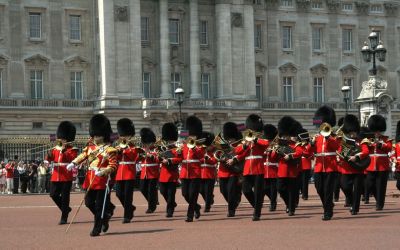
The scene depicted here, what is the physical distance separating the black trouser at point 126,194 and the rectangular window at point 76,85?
119 ft

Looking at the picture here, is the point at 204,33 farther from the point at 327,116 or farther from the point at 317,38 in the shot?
the point at 327,116

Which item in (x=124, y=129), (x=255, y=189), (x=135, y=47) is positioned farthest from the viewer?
(x=135, y=47)

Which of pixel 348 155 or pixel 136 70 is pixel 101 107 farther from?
pixel 348 155

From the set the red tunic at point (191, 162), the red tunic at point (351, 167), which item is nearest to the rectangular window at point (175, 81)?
the red tunic at point (191, 162)

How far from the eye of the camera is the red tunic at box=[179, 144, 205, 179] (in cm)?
1864

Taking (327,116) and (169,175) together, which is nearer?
(327,116)

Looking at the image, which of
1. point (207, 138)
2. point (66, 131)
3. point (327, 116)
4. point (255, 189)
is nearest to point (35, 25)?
point (207, 138)

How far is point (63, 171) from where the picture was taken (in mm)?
18734

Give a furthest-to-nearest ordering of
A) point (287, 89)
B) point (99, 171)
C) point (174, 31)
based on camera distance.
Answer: point (287, 89)
point (174, 31)
point (99, 171)

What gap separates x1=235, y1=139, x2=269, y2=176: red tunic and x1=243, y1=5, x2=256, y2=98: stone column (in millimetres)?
39874

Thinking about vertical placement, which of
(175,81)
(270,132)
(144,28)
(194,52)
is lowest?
(270,132)

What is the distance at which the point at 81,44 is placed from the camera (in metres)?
54.8

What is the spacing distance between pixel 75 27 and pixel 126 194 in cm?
3727

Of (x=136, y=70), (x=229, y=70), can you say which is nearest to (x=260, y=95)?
(x=229, y=70)
